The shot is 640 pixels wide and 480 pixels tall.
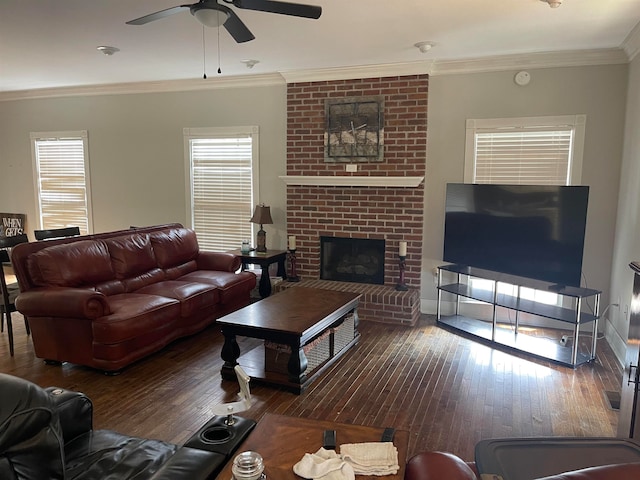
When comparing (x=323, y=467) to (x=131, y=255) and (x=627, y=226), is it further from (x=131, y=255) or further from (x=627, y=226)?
(x=627, y=226)

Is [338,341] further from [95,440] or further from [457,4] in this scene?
[457,4]

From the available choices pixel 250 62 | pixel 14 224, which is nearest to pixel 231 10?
pixel 250 62

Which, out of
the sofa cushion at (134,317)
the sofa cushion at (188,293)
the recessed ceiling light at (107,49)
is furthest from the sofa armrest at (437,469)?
the recessed ceiling light at (107,49)

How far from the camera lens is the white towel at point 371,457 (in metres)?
1.61

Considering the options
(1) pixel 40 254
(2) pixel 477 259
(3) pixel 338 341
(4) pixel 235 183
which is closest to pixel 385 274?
(2) pixel 477 259

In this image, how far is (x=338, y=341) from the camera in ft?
12.8

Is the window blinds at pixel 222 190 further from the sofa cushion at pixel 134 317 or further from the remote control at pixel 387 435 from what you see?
the remote control at pixel 387 435

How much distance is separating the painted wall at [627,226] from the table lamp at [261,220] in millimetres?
3633

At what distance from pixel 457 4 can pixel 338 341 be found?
276cm

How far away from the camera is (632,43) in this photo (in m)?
3.90

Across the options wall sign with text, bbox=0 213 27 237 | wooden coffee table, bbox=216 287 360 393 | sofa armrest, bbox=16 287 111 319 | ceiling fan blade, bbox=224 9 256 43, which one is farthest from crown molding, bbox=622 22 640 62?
wall sign with text, bbox=0 213 27 237

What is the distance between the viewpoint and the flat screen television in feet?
12.8

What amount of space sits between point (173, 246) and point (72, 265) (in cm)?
122

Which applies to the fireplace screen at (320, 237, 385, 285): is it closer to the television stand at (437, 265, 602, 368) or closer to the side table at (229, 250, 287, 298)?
the side table at (229, 250, 287, 298)
